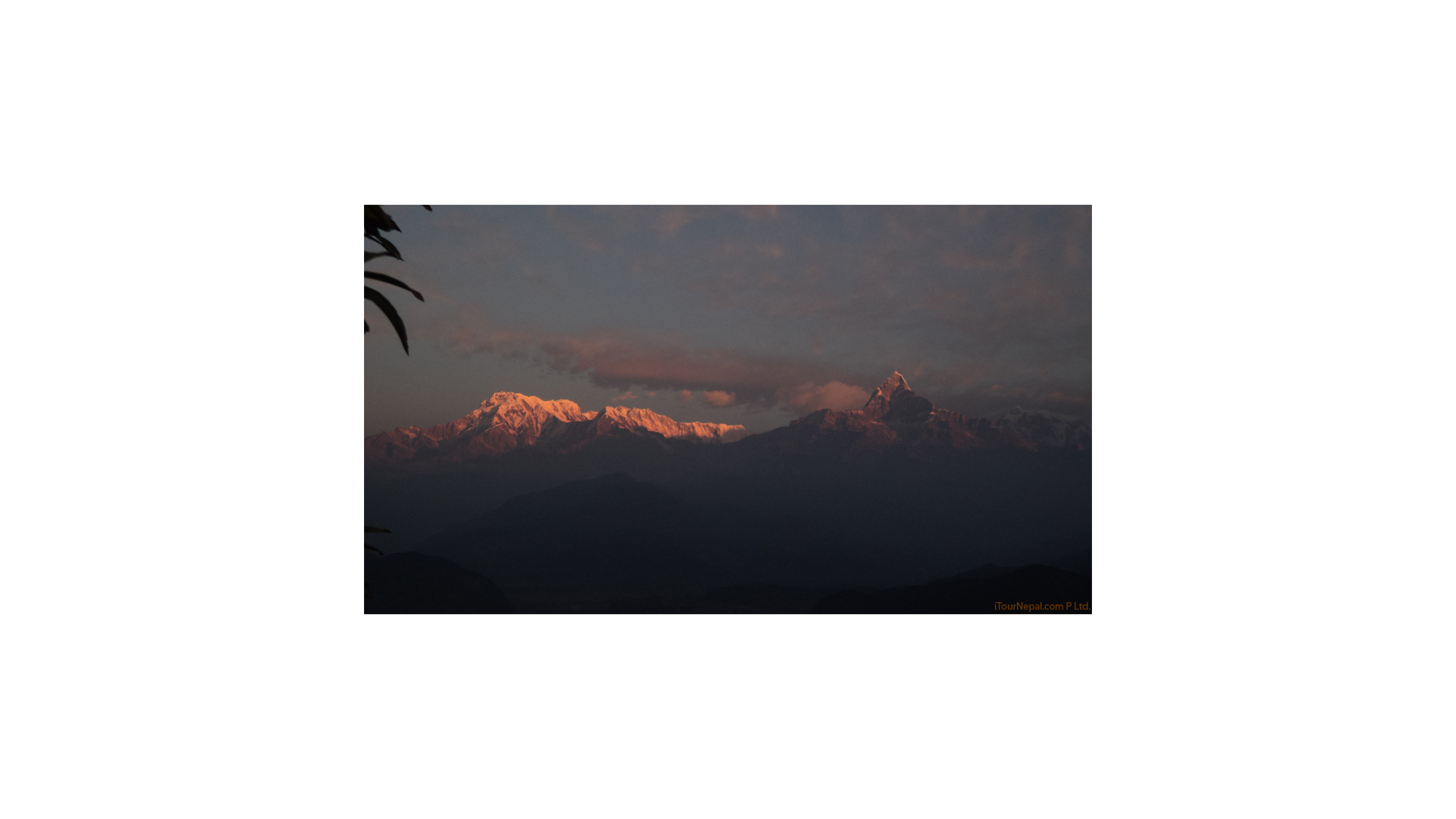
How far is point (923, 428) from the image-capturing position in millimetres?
4832

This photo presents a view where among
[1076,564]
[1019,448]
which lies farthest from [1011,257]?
[1076,564]

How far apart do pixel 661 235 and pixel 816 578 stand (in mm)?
2670

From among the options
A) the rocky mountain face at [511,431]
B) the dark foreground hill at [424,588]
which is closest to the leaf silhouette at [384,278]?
the rocky mountain face at [511,431]

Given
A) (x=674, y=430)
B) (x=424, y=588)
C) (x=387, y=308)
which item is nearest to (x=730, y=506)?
(x=674, y=430)

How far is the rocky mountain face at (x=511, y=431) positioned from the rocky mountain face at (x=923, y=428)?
0.67 metres

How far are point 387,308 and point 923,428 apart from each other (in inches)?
151

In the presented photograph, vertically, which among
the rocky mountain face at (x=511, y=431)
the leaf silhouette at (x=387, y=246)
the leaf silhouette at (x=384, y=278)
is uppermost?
the leaf silhouette at (x=387, y=246)

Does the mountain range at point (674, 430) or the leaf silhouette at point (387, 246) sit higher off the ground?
the leaf silhouette at point (387, 246)

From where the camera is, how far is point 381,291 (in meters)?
4.68

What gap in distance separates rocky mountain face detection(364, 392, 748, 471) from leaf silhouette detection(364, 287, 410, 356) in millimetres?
706

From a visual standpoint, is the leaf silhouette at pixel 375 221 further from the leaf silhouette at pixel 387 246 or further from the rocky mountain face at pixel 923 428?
the rocky mountain face at pixel 923 428

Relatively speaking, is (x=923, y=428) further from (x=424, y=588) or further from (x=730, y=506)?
(x=424, y=588)

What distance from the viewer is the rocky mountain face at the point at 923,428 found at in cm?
475

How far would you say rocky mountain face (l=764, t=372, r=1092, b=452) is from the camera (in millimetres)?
4754
